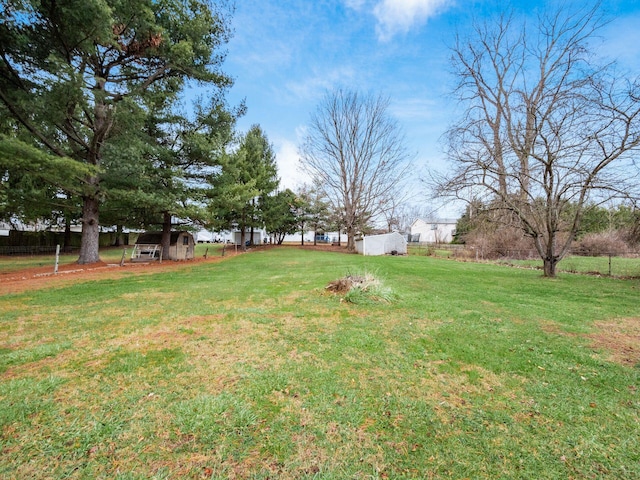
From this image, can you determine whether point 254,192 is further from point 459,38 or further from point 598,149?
point 598,149

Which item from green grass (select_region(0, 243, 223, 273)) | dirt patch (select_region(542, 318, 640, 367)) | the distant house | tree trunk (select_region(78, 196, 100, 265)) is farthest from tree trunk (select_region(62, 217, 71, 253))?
the distant house

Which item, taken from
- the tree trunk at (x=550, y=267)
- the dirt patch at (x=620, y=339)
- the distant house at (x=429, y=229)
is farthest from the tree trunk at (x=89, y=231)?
the distant house at (x=429, y=229)

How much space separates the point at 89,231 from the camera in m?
12.1

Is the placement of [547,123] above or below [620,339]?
above

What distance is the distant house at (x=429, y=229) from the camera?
4853 centimetres

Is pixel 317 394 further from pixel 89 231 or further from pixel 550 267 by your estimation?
pixel 89 231

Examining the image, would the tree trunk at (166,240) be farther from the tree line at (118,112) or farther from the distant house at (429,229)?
the distant house at (429,229)

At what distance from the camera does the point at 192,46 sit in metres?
11.3

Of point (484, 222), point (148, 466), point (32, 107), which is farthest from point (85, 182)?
point (484, 222)

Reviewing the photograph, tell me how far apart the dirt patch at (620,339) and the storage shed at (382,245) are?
→ 59.0 feet

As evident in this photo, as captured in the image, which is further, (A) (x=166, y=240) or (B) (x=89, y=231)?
(A) (x=166, y=240)

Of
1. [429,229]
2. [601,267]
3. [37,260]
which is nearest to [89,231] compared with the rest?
Result: [37,260]

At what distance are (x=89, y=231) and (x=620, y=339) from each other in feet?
56.3

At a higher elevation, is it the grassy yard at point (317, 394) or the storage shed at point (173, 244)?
the storage shed at point (173, 244)
